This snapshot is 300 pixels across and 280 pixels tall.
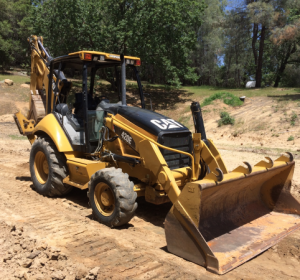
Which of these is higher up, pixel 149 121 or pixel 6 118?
pixel 149 121

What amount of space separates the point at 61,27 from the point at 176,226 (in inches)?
753

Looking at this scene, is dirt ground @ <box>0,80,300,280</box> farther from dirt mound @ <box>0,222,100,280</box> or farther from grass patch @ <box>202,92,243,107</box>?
grass patch @ <box>202,92,243,107</box>

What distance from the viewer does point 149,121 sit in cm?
509

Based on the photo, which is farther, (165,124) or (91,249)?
(165,124)

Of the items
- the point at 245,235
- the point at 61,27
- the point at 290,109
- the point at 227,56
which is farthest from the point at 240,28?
the point at 245,235

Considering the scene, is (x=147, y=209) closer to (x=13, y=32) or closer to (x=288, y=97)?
(x=288, y=97)

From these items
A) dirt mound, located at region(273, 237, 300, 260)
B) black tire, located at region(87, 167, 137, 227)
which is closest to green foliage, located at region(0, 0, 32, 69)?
black tire, located at region(87, 167, 137, 227)

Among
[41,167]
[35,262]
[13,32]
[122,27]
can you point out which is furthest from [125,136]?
[13,32]

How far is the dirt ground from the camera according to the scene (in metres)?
3.49

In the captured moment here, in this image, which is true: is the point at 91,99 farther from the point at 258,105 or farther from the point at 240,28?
the point at 240,28

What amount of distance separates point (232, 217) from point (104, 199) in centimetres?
200

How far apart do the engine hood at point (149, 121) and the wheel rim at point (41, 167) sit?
2242 mm

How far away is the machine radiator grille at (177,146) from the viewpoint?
196 inches

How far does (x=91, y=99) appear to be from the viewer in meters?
6.43
